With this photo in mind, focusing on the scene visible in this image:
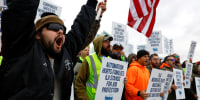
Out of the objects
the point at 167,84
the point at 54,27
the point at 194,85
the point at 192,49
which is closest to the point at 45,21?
the point at 54,27

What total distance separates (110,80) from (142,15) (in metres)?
1.98

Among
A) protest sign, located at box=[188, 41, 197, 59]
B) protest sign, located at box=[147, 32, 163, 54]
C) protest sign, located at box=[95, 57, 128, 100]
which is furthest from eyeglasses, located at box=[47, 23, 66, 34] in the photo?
protest sign, located at box=[188, 41, 197, 59]

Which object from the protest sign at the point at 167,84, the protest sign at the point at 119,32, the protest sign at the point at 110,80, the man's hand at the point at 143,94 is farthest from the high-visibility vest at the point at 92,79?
the protest sign at the point at 119,32

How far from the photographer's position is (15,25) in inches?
42.8

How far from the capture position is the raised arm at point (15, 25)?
109cm

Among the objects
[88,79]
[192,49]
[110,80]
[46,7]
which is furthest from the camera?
[192,49]

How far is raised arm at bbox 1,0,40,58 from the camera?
1.09 metres

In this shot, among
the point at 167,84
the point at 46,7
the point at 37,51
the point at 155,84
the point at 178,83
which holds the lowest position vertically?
the point at 178,83

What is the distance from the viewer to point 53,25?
143 cm

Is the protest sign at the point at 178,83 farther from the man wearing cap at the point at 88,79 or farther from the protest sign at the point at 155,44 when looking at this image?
the protest sign at the point at 155,44

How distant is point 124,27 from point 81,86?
508cm

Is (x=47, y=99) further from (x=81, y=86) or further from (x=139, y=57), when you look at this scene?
(x=139, y=57)

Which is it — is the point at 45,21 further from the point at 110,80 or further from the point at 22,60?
the point at 110,80

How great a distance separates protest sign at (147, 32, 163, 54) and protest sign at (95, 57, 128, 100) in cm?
581
